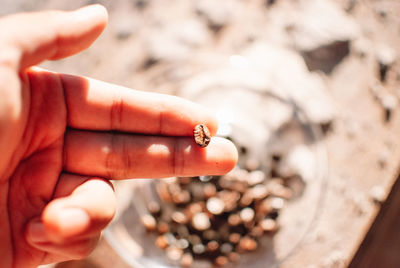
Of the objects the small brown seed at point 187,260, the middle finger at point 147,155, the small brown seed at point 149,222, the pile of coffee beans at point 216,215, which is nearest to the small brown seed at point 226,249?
the pile of coffee beans at point 216,215

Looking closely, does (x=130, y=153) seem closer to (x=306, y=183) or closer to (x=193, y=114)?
(x=193, y=114)

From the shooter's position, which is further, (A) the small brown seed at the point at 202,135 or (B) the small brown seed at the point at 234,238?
(B) the small brown seed at the point at 234,238

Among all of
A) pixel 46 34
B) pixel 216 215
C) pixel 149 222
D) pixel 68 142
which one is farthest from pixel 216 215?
pixel 46 34

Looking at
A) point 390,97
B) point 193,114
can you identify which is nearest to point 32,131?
point 193,114

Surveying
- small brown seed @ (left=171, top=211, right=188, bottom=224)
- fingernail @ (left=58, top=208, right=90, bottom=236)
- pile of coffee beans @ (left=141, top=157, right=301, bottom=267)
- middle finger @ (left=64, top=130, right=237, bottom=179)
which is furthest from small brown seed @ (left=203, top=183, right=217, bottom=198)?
fingernail @ (left=58, top=208, right=90, bottom=236)

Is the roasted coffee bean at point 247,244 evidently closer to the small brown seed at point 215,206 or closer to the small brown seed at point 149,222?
the small brown seed at point 215,206

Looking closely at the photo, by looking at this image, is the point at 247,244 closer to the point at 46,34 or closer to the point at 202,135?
the point at 202,135

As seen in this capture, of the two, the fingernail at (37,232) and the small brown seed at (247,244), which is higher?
the fingernail at (37,232)
